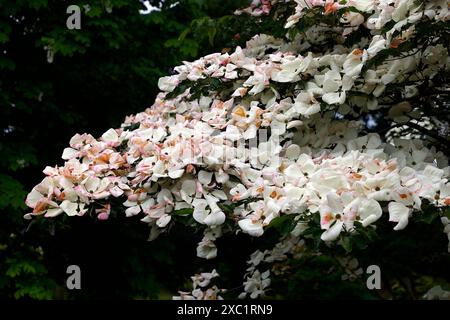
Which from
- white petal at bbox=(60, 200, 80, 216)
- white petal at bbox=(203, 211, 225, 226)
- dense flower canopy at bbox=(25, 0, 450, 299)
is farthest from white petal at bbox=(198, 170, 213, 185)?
white petal at bbox=(60, 200, 80, 216)

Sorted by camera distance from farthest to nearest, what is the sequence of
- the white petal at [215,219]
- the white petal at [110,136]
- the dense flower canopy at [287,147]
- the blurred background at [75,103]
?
the blurred background at [75,103] < the white petal at [110,136] < the white petal at [215,219] < the dense flower canopy at [287,147]

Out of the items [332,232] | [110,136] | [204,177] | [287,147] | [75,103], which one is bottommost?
[332,232]

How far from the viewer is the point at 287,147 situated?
1.99 m

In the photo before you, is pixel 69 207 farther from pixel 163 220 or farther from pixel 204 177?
pixel 204 177

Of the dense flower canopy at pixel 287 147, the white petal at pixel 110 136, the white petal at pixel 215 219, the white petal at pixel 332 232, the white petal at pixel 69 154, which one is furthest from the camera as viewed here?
the white petal at pixel 110 136

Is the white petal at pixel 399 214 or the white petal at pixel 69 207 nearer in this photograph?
the white petal at pixel 399 214

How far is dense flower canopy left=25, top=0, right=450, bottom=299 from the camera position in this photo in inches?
62.5

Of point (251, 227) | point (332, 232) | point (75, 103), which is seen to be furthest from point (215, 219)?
point (75, 103)

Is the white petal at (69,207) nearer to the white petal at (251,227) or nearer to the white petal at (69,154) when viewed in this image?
the white petal at (69,154)

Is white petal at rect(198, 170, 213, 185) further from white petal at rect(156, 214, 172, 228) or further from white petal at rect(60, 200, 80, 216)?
white petal at rect(60, 200, 80, 216)

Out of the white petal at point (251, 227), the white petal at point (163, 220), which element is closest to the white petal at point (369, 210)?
the white petal at point (251, 227)

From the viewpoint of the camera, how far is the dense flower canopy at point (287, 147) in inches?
62.5

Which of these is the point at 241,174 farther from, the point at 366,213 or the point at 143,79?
the point at 143,79

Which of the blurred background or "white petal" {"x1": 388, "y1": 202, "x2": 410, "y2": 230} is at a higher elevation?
the blurred background
